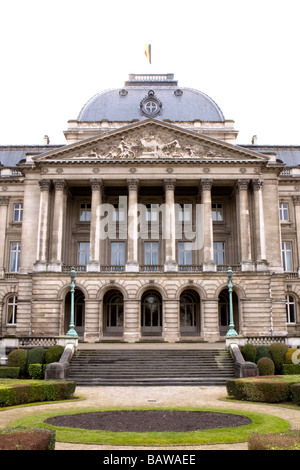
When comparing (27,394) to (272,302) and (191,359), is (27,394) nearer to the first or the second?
(191,359)

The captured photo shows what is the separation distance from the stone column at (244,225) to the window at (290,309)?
33.7 feet

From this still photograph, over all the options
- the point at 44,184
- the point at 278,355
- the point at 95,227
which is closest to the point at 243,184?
the point at 95,227

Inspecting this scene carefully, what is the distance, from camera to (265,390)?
20.6 metres

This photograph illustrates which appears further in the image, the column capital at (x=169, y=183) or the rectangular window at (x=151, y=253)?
the rectangular window at (x=151, y=253)

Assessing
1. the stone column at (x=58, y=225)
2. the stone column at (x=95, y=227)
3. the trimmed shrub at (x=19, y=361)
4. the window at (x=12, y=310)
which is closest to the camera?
the trimmed shrub at (x=19, y=361)

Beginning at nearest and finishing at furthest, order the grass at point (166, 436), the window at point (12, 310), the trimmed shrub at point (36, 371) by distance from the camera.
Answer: the grass at point (166, 436)
the trimmed shrub at point (36, 371)
the window at point (12, 310)

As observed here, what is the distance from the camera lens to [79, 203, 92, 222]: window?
51219 mm

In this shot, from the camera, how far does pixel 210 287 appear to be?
44.1 meters

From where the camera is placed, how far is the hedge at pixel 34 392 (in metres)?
19.6

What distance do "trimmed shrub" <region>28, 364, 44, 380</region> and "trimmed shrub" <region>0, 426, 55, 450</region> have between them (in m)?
18.8

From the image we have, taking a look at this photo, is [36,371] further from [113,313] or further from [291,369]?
[113,313]

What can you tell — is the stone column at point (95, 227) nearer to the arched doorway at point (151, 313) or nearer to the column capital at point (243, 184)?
the arched doorway at point (151, 313)

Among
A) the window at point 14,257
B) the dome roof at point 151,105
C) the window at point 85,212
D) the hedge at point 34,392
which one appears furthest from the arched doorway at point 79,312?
the hedge at point 34,392

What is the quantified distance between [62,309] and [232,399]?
25.5 m
